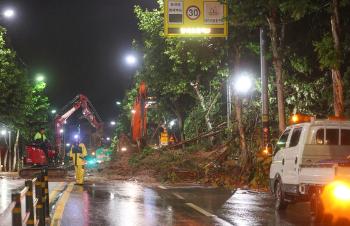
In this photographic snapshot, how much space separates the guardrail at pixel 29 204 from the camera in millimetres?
5754

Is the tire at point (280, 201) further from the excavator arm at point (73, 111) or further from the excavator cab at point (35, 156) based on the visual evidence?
the excavator arm at point (73, 111)

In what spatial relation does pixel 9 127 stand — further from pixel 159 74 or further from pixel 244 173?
pixel 244 173

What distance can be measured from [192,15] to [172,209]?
1125 cm

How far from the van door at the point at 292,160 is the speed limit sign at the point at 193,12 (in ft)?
33.2

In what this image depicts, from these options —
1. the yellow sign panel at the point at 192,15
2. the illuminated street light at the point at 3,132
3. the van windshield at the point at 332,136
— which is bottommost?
the van windshield at the point at 332,136

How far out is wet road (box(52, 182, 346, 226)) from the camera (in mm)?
11633

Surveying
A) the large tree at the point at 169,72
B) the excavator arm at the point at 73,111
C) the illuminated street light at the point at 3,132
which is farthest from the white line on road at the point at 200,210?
the illuminated street light at the point at 3,132

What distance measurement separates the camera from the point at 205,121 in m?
40.8

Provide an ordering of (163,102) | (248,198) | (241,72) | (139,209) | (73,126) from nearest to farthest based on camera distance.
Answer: (139,209)
(248,198)
(241,72)
(163,102)
(73,126)

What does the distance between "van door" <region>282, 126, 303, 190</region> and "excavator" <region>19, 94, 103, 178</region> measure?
15621mm

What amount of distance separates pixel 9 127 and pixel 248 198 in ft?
93.2

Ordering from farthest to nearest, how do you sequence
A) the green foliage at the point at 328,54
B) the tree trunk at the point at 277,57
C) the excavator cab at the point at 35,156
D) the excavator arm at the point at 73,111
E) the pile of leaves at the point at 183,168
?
the excavator arm at the point at 73,111
the excavator cab at the point at 35,156
the pile of leaves at the point at 183,168
the tree trunk at the point at 277,57
the green foliage at the point at 328,54

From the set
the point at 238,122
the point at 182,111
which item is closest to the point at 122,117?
the point at 182,111

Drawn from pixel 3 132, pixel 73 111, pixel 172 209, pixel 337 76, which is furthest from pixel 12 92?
pixel 172 209
